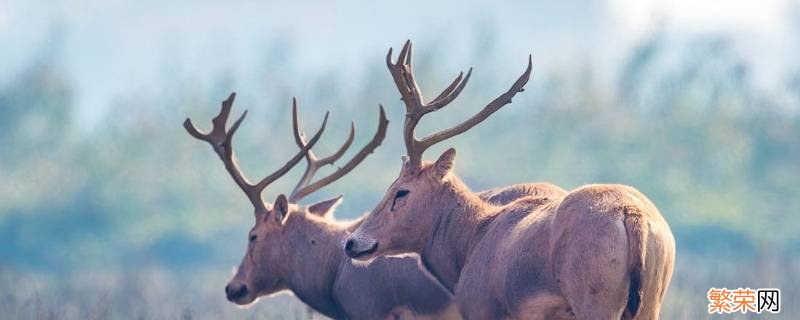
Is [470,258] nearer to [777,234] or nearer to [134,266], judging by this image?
[134,266]

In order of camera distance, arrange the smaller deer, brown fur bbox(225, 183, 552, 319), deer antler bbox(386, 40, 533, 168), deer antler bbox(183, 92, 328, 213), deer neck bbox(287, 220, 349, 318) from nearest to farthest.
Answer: deer antler bbox(386, 40, 533, 168) → brown fur bbox(225, 183, 552, 319) → the smaller deer → deer neck bbox(287, 220, 349, 318) → deer antler bbox(183, 92, 328, 213)

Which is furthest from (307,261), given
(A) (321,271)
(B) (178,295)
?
(B) (178,295)

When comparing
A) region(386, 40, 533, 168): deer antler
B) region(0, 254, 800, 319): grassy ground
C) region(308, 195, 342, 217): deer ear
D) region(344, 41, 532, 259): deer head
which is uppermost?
region(386, 40, 533, 168): deer antler

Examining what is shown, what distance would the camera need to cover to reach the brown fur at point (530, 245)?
7.33 meters

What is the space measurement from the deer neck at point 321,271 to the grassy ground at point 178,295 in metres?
1.73

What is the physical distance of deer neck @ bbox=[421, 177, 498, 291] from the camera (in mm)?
9453

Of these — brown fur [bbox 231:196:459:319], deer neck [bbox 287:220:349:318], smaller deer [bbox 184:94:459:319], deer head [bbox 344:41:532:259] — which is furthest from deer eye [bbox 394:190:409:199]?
deer neck [bbox 287:220:349:318]

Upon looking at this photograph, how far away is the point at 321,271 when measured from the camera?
11422 millimetres

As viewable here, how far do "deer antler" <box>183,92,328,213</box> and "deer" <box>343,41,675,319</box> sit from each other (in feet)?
7.35

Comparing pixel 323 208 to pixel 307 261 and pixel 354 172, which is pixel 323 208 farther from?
pixel 354 172

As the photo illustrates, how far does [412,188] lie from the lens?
952cm

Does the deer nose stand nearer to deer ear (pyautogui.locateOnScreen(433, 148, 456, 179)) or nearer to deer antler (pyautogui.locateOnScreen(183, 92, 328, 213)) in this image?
deer antler (pyautogui.locateOnScreen(183, 92, 328, 213))

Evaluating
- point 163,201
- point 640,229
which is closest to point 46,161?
point 163,201

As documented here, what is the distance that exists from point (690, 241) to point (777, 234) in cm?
178
